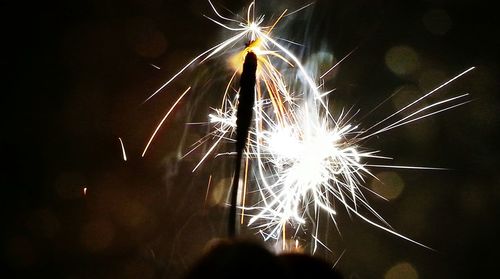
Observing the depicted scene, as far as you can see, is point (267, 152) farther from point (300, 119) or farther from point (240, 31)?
point (240, 31)

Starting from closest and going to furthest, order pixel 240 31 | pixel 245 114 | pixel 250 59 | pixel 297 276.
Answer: pixel 297 276 → pixel 245 114 → pixel 250 59 → pixel 240 31

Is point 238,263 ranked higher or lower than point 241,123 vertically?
lower

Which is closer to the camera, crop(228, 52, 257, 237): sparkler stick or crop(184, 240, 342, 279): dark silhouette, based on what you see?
crop(184, 240, 342, 279): dark silhouette

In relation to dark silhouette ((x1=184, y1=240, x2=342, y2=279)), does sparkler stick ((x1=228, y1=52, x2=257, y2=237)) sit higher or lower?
higher

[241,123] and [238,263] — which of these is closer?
[238,263]

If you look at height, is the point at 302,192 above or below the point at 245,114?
below

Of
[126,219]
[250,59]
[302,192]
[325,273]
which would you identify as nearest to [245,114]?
[250,59]

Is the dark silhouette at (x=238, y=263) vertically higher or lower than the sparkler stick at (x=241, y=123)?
lower

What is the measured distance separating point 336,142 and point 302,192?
59 centimetres

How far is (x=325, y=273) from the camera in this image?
1437mm

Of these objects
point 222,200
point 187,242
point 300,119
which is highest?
point 300,119

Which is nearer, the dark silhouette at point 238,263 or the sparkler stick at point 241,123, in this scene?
the dark silhouette at point 238,263

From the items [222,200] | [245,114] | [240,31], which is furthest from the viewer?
[222,200]

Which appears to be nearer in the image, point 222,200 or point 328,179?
point 328,179
